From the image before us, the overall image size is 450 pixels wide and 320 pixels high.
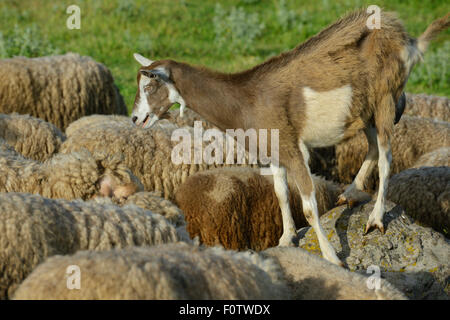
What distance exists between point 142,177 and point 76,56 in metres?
3.96

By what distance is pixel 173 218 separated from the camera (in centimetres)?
502

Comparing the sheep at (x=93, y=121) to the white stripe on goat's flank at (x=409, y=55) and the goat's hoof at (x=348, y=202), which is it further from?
the white stripe on goat's flank at (x=409, y=55)

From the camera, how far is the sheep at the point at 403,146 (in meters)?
9.24

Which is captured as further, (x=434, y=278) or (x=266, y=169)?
(x=266, y=169)

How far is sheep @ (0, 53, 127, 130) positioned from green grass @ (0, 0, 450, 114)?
224 cm

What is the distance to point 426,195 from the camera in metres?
7.41

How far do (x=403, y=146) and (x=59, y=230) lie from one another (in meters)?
6.06

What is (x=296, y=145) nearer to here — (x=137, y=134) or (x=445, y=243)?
(x=445, y=243)

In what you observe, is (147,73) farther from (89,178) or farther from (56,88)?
(56,88)

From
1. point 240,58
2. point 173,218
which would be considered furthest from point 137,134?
point 240,58

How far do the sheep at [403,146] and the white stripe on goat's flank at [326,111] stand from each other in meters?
3.25

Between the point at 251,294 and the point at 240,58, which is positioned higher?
the point at 240,58
